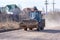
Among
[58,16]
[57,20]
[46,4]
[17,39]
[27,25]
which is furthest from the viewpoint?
[46,4]

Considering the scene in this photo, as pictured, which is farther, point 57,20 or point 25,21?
point 57,20

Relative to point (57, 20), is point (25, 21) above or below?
above

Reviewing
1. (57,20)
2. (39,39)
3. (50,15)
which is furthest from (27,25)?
(50,15)

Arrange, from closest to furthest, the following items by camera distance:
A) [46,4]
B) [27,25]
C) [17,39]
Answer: [17,39]
[27,25]
[46,4]

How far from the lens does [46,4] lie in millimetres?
70438

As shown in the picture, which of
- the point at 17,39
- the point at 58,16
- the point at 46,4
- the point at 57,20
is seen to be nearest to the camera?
the point at 17,39

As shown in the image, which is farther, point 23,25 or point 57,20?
point 57,20

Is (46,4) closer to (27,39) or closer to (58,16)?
(58,16)

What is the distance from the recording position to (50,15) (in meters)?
60.8

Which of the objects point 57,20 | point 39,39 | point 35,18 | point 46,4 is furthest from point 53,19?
point 39,39

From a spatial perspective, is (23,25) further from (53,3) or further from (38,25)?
(53,3)

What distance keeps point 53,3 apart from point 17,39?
55.1 m

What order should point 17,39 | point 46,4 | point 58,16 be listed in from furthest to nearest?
point 46,4 < point 58,16 < point 17,39

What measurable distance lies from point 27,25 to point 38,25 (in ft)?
4.54
